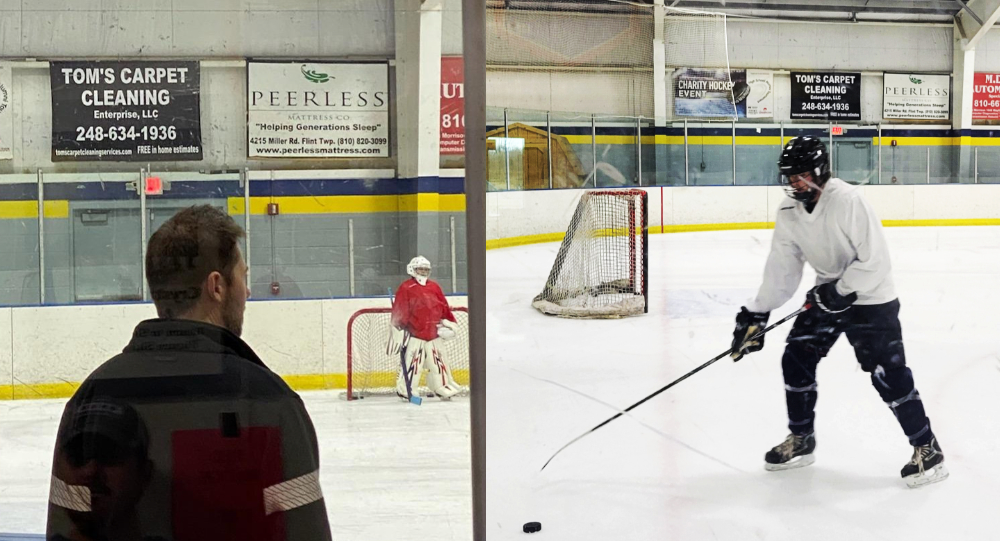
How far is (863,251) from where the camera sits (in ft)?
6.52

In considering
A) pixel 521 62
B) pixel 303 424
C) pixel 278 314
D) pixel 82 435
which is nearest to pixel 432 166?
pixel 278 314

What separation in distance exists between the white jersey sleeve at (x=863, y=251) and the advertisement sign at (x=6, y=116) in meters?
1.75

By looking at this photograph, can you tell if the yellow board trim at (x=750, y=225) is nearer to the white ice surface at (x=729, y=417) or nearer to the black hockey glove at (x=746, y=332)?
the white ice surface at (x=729, y=417)

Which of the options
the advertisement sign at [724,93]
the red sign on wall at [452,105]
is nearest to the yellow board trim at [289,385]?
the red sign on wall at [452,105]

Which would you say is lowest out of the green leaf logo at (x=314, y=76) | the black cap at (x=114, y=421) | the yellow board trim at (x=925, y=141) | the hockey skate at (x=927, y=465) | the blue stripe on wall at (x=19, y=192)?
the hockey skate at (x=927, y=465)

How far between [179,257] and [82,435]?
293 millimetres

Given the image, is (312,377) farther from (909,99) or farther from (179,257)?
(909,99)

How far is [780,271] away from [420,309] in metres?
1.08

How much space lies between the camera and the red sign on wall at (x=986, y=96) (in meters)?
1.88

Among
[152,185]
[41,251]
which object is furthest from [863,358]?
[41,251]

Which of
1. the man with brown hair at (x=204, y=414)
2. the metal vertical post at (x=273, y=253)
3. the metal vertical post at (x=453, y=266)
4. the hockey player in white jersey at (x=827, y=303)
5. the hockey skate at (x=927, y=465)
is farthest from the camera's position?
the hockey skate at (x=927, y=465)

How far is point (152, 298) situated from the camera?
121 centimetres

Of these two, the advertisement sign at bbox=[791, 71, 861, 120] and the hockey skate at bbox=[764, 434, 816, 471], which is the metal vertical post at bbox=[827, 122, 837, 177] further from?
the hockey skate at bbox=[764, 434, 816, 471]

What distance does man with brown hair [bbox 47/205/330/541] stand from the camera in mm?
1183
